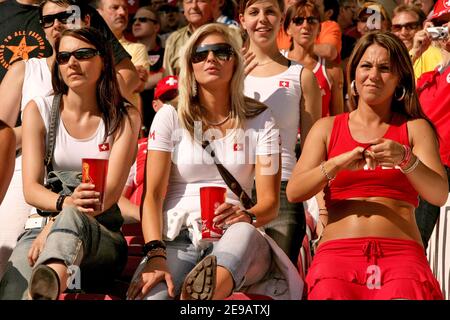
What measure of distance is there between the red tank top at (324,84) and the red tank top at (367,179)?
2.31 m

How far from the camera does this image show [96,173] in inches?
200

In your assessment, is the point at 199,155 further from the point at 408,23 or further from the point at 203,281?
the point at 408,23

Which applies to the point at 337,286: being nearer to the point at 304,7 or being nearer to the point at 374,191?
the point at 374,191

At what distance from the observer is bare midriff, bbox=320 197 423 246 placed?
5191 mm

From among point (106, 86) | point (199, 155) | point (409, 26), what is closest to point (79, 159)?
point (106, 86)

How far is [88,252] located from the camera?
5227 mm

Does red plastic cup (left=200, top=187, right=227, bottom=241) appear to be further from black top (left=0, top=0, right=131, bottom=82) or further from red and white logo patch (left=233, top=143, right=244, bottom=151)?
black top (left=0, top=0, right=131, bottom=82)

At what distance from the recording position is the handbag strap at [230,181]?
5.66m

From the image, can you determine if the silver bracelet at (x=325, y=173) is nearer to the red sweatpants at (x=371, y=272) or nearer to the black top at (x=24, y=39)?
the red sweatpants at (x=371, y=272)

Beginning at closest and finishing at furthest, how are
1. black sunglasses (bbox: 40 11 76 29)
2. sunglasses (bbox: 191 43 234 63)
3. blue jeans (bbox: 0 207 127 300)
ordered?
blue jeans (bbox: 0 207 127 300) < sunglasses (bbox: 191 43 234 63) < black sunglasses (bbox: 40 11 76 29)

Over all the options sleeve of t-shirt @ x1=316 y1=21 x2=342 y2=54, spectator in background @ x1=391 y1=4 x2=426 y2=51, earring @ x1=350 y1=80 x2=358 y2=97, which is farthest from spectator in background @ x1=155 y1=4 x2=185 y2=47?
earring @ x1=350 y1=80 x2=358 y2=97

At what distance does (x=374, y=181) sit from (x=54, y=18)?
7.90ft

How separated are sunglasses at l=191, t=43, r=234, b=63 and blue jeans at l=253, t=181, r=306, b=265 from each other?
101 cm

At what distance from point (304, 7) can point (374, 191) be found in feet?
10.5
